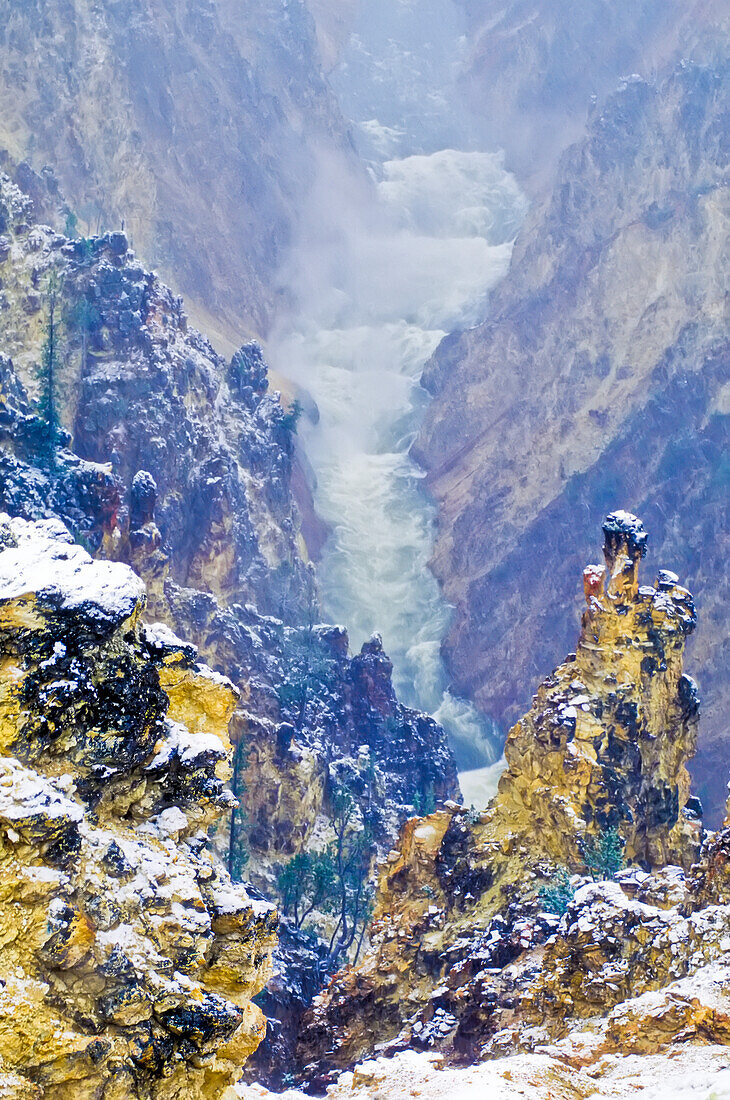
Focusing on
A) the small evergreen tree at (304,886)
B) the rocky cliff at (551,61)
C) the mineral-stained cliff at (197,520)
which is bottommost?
the small evergreen tree at (304,886)

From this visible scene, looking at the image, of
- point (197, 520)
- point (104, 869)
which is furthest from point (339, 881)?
point (104, 869)

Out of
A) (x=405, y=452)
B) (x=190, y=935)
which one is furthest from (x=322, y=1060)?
(x=405, y=452)

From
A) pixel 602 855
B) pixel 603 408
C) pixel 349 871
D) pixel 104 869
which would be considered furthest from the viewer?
pixel 603 408

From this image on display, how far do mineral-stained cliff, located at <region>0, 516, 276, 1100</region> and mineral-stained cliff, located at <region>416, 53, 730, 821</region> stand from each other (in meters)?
87.3

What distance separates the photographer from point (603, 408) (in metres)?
113

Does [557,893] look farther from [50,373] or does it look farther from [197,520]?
[197,520]

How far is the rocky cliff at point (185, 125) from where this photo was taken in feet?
350

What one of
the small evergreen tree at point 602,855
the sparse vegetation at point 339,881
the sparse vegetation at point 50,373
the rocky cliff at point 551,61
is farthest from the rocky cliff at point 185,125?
the small evergreen tree at point 602,855

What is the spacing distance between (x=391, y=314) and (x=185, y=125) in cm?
3289

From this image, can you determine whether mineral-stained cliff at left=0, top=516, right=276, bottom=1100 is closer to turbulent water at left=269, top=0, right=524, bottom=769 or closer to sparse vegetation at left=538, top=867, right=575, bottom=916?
sparse vegetation at left=538, top=867, right=575, bottom=916

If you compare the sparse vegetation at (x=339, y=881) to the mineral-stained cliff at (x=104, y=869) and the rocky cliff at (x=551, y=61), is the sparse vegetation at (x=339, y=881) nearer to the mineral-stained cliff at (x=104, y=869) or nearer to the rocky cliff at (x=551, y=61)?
the mineral-stained cliff at (x=104, y=869)

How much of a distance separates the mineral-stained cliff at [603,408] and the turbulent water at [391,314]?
13.4 ft

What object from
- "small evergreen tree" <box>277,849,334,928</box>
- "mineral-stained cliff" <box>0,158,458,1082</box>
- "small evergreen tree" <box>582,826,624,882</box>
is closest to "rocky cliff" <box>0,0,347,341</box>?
"mineral-stained cliff" <box>0,158,458,1082</box>

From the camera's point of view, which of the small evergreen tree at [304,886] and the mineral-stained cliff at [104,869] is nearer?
the mineral-stained cliff at [104,869]
